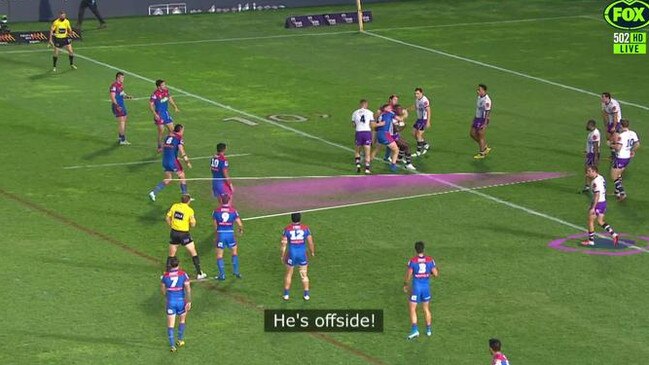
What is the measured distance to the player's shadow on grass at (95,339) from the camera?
25875 mm

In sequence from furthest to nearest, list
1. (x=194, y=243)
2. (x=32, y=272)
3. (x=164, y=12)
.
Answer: (x=164, y=12), (x=194, y=243), (x=32, y=272)

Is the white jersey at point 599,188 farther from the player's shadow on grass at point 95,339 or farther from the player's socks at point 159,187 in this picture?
the player's shadow on grass at point 95,339

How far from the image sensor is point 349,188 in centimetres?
3725

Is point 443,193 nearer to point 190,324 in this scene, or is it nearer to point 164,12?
point 190,324

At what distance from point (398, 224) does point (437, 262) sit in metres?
3.22

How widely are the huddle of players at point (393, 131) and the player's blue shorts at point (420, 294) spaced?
41.8 ft

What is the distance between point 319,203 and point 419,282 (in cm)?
997

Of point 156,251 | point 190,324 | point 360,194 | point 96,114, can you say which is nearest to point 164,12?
point 96,114

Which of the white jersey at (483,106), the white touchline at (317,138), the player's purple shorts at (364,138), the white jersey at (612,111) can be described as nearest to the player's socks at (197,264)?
the white touchline at (317,138)

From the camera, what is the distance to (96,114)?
46.1 metres

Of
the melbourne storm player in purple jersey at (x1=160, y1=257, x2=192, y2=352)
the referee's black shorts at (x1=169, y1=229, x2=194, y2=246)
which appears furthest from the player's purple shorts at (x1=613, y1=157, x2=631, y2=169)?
the melbourne storm player in purple jersey at (x1=160, y1=257, x2=192, y2=352)

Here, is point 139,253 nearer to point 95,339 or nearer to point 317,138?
point 95,339

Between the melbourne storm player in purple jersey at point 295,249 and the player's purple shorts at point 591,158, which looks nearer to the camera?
the melbourne storm player in purple jersey at point 295,249

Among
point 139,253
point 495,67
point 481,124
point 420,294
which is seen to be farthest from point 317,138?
point 420,294
